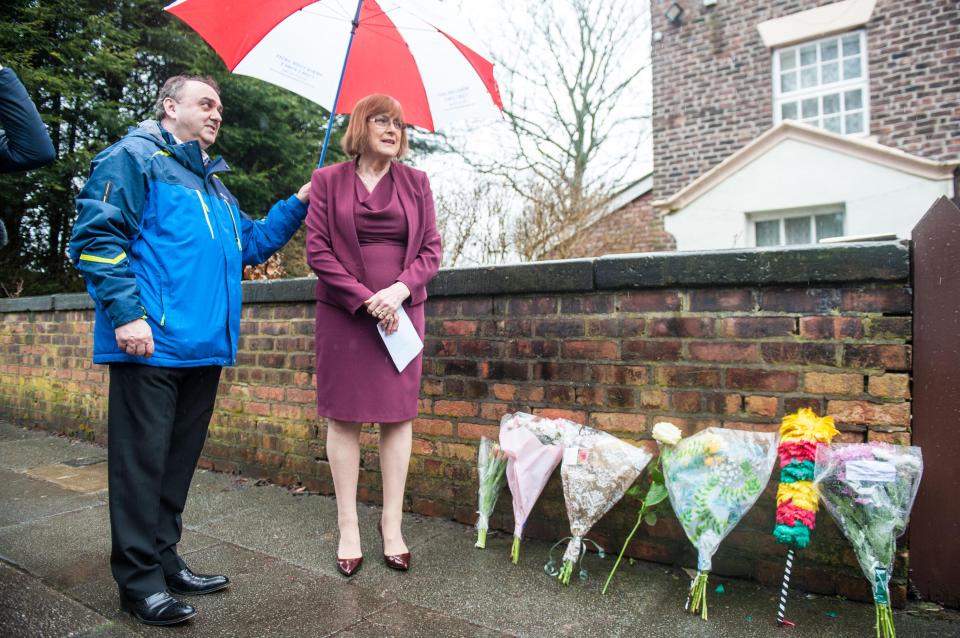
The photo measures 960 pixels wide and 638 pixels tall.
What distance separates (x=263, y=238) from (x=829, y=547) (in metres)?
2.47

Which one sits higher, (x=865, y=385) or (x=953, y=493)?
(x=865, y=385)

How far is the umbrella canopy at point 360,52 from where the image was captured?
282 cm

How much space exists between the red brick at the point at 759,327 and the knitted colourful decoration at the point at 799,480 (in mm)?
396

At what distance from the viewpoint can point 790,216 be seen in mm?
8789

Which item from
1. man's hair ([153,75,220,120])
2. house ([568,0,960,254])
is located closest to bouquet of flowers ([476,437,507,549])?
man's hair ([153,75,220,120])

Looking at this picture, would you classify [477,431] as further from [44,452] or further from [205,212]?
[44,452]

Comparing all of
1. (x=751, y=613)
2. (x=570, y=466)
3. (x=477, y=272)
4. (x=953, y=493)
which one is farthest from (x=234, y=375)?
(x=953, y=493)

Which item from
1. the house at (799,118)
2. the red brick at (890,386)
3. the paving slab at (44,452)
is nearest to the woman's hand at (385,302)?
the red brick at (890,386)

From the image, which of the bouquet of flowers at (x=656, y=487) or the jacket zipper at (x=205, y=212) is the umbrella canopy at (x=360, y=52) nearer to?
the jacket zipper at (x=205, y=212)

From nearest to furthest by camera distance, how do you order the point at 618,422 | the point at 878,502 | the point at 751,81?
1. the point at 878,502
2. the point at 618,422
3. the point at 751,81

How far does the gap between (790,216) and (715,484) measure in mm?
7735

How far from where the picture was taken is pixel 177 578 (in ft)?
7.54

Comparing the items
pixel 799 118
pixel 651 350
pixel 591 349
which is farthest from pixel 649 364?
pixel 799 118

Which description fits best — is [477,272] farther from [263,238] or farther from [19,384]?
[19,384]
